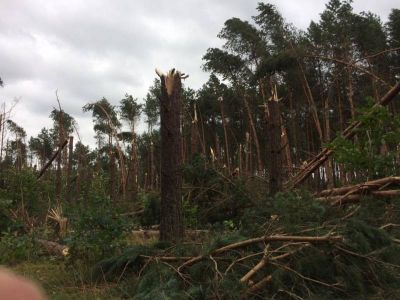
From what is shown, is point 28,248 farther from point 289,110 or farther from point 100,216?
point 289,110

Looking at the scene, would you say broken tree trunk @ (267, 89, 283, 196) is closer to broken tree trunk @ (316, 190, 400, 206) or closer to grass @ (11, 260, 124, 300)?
broken tree trunk @ (316, 190, 400, 206)

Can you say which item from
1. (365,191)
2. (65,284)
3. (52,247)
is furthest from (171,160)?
(365,191)

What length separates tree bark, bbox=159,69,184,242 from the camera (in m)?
6.16

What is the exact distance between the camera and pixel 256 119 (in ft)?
104

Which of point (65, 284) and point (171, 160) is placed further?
point (171, 160)

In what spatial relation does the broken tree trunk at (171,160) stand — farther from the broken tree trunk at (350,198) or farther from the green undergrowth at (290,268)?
the broken tree trunk at (350,198)

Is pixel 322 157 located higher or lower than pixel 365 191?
higher

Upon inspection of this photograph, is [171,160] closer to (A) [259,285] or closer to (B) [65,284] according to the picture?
(B) [65,284]

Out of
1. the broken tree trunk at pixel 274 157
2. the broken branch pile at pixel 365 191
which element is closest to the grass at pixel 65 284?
the broken branch pile at pixel 365 191

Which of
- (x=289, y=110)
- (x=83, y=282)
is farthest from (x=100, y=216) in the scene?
(x=289, y=110)

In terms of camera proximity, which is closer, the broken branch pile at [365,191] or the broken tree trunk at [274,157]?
the broken branch pile at [365,191]

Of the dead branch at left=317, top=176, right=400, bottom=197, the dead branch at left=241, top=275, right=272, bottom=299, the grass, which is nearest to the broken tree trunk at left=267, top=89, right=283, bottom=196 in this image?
the dead branch at left=317, top=176, right=400, bottom=197

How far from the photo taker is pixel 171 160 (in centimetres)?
632

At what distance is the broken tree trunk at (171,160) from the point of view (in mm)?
6164
